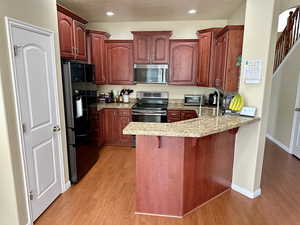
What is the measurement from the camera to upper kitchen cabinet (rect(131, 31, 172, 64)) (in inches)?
165

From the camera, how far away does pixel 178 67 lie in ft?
14.2

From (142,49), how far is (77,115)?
2.17 metres

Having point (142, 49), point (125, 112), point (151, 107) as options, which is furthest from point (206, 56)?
point (125, 112)

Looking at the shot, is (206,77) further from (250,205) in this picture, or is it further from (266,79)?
(250,205)

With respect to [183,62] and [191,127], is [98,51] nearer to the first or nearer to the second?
[183,62]

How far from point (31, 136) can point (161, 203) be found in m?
1.63

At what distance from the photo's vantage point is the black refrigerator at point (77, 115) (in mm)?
2709

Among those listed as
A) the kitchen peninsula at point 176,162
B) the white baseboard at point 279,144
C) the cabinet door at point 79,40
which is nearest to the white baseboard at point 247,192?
the kitchen peninsula at point 176,162

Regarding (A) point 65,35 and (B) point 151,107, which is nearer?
(A) point 65,35

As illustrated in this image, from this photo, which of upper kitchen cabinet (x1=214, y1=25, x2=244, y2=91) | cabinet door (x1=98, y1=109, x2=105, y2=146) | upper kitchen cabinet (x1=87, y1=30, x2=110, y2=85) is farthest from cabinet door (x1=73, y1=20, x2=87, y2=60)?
upper kitchen cabinet (x1=214, y1=25, x2=244, y2=91)

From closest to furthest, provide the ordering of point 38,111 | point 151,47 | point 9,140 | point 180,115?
point 9,140 → point 38,111 → point 180,115 → point 151,47

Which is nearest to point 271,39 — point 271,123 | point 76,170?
point 76,170

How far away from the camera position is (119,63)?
4445mm

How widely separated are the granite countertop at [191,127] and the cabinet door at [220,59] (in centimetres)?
103
